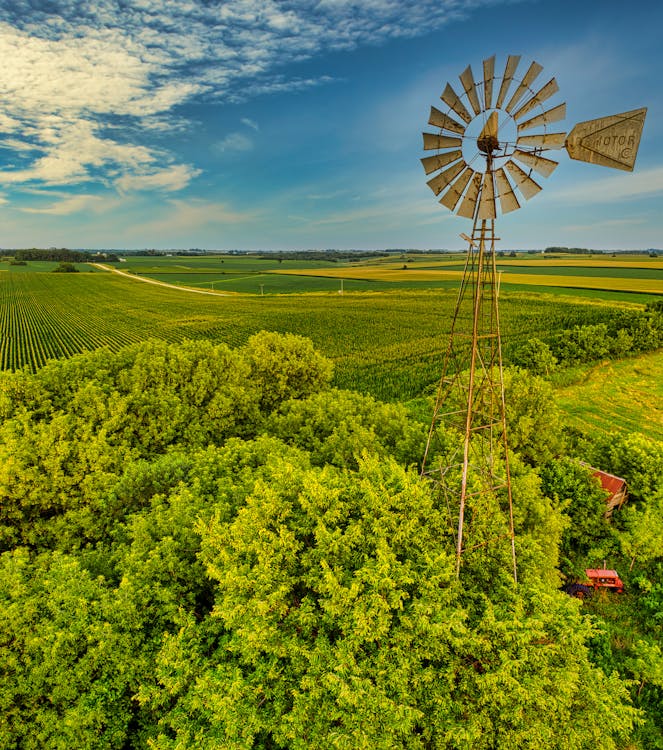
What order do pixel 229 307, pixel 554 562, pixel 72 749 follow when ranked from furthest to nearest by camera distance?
pixel 229 307
pixel 554 562
pixel 72 749

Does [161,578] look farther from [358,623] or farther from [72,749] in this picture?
[358,623]

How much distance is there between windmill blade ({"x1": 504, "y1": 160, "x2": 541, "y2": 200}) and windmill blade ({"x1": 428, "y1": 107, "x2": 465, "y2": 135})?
6.06 feet

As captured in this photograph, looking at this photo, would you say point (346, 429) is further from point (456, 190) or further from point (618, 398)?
point (618, 398)

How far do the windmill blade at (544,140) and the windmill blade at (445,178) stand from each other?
5.52 ft

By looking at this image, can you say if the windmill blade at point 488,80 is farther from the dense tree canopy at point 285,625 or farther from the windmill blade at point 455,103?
the dense tree canopy at point 285,625

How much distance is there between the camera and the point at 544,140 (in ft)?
36.1

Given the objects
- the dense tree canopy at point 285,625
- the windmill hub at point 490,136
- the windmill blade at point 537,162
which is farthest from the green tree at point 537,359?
the windmill hub at point 490,136

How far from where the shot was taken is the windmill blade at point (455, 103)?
11.4 m

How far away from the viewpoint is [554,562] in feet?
58.5

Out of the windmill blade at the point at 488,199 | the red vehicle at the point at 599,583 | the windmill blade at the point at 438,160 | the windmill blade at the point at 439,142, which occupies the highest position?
the windmill blade at the point at 439,142

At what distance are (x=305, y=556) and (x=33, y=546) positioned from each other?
16.1 metres

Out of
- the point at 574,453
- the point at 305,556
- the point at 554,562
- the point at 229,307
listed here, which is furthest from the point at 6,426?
the point at 229,307

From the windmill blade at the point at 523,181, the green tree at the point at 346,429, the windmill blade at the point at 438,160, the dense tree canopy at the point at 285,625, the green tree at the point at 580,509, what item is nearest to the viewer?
the dense tree canopy at the point at 285,625

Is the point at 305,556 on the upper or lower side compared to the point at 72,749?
upper
